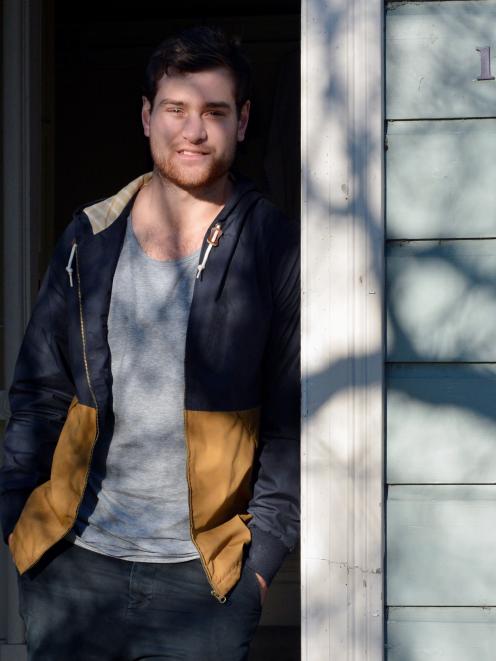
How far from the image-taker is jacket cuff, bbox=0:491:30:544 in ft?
7.43

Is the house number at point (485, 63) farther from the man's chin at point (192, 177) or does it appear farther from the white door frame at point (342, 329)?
the man's chin at point (192, 177)

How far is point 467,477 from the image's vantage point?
2.00m

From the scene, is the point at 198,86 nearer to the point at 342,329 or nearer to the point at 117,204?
the point at 117,204

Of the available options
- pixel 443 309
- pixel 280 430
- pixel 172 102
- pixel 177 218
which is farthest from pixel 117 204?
pixel 443 309

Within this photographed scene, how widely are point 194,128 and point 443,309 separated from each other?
604 millimetres

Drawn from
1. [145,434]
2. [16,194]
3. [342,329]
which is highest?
[16,194]

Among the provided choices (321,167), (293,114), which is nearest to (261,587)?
(321,167)

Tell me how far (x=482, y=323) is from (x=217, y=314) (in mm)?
509

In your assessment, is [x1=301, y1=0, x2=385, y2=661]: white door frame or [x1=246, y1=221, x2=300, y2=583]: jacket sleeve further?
[x1=246, y1=221, x2=300, y2=583]: jacket sleeve

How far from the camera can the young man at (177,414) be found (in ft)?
6.90

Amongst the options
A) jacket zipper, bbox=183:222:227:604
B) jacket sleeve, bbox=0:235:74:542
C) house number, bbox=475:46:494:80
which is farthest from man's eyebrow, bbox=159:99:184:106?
house number, bbox=475:46:494:80

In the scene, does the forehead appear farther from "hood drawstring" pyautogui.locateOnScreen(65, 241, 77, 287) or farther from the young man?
"hood drawstring" pyautogui.locateOnScreen(65, 241, 77, 287)

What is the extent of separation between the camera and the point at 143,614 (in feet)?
6.90

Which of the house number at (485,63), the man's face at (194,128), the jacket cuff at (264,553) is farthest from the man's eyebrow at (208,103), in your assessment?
the jacket cuff at (264,553)
